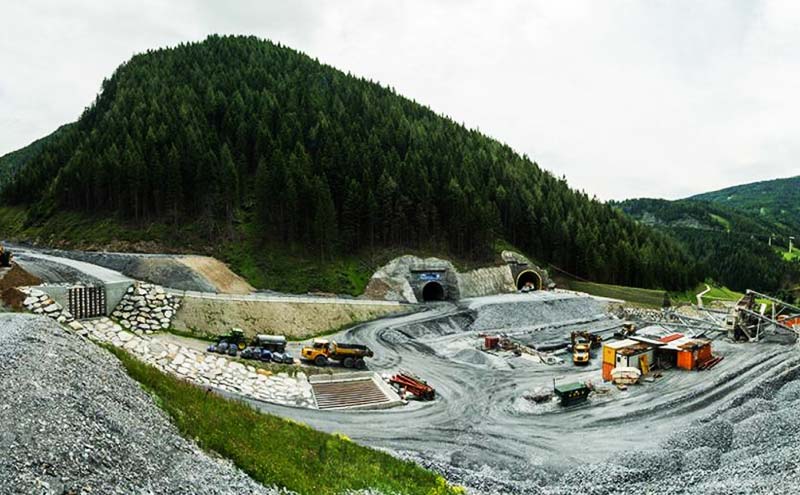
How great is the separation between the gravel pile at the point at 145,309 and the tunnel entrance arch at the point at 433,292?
37576 millimetres

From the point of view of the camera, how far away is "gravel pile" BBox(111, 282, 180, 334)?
44.0 m

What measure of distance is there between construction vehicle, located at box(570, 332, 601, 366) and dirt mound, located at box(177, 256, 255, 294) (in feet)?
129

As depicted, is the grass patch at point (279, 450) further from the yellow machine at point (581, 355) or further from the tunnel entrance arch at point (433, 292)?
the tunnel entrance arch at point (433, 292)

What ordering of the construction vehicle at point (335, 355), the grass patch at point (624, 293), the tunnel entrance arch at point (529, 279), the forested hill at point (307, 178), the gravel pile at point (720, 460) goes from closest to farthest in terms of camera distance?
the gravel pile at point (720, 460) < the construction vehicle at point (335, 355) < the forested hill at point (307, 178) < the grass patch at point (624, 293) < the tunnel entrance arch at point (529, 279)

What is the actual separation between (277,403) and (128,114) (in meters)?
83.9

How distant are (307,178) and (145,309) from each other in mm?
36778

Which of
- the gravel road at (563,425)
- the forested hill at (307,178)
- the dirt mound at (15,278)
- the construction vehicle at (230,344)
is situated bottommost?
the gravel road at (563,425)

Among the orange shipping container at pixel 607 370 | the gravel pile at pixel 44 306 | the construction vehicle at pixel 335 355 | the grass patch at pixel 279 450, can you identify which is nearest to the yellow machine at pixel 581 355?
the orange shipping container at pixel 607 370

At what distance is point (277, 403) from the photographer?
3369cm

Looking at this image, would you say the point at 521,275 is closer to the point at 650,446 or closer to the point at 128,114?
the point at 650,446

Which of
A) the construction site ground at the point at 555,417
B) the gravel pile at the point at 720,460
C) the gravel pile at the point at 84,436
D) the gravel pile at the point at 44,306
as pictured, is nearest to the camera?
the gravel pile at the point at 84,436

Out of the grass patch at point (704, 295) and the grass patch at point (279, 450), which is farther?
the grass patch at point (704, 295)

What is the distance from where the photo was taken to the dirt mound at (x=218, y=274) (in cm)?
5934

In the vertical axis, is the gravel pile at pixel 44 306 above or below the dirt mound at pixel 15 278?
below
